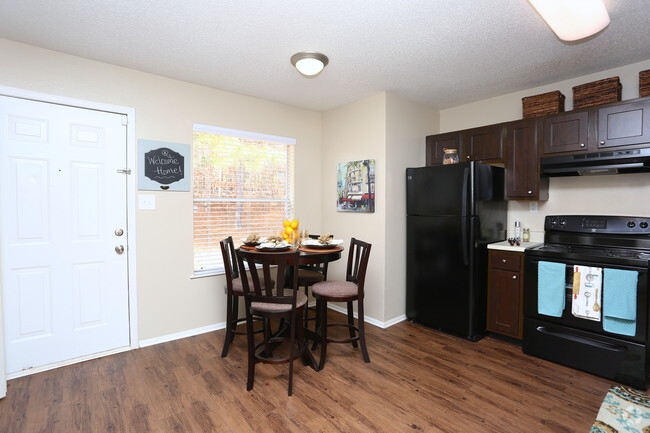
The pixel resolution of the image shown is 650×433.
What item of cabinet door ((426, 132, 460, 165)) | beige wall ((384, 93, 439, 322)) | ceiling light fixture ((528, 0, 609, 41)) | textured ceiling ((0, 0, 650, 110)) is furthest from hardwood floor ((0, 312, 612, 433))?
textured ceiling ((0, 0, 650, 110))

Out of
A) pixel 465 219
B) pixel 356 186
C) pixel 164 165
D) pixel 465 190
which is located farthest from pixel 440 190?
pixel 164 165

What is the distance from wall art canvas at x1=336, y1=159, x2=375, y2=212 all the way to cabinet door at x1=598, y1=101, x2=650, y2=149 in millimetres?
2030

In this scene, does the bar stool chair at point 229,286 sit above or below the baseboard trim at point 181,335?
above

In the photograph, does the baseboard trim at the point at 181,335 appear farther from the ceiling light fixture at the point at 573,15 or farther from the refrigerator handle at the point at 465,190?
the ceiling light fixture at the point at 573,15

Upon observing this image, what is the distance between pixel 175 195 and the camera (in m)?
3.21

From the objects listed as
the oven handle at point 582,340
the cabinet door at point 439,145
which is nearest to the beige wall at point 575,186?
the cabinet door at point 439,145

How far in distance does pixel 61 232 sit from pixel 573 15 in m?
3.91

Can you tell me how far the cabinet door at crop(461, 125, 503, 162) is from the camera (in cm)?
340

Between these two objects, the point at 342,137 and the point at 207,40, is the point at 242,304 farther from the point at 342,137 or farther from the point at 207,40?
the point at 207,40

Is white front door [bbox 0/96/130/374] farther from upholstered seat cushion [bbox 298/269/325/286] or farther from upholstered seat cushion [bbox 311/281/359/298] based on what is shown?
upholstered seat cushion [bbox 311/281/359/298]

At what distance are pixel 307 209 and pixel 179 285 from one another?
176 cm

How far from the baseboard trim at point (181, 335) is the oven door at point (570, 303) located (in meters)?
3.03

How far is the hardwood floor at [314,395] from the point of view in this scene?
197 cm

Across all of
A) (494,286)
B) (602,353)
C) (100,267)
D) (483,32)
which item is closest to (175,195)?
(100,267)
